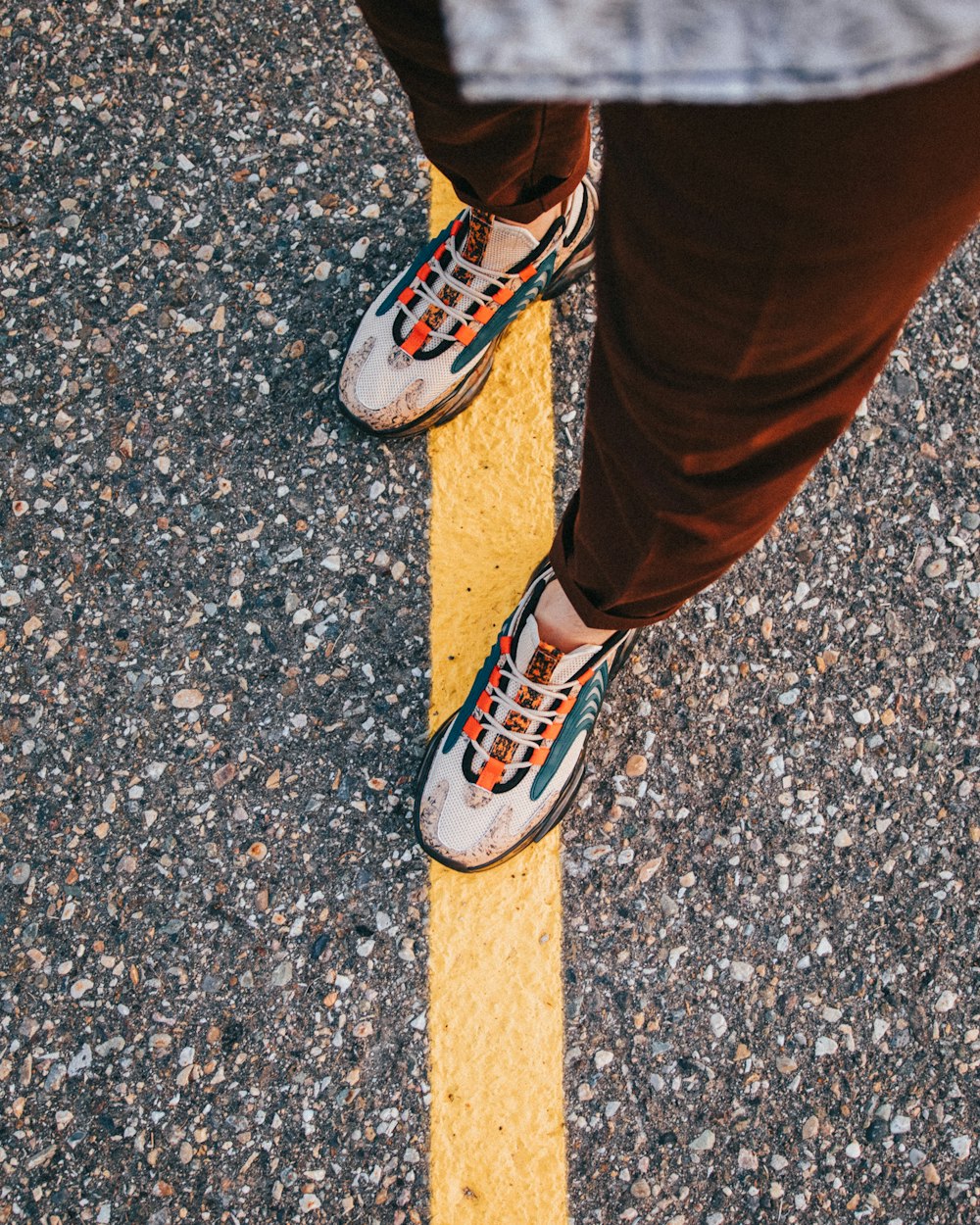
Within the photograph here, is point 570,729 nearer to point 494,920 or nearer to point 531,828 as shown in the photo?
point 531,828

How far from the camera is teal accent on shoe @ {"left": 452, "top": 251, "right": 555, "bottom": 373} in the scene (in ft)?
5.18

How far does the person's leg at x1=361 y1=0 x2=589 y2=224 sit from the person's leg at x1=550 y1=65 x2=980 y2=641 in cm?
38

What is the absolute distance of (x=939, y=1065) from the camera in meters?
1.39

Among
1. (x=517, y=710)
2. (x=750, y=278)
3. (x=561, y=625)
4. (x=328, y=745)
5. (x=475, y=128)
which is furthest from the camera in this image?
(x=328, y=745)

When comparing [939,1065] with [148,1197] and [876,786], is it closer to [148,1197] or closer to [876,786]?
[876,786]

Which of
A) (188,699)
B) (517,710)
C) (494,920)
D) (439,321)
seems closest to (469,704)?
(517,710)

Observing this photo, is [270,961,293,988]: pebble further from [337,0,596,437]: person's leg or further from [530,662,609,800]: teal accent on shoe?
[337,0,596,437]: person's leg

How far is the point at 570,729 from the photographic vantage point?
1.43 metres

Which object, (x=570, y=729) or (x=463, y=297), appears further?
(x=463, y=297)

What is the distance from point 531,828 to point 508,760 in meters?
0.12

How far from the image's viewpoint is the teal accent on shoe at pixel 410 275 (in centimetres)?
160

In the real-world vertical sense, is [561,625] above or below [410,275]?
below

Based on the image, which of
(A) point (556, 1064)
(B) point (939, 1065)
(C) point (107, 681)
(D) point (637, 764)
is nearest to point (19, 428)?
(C) point (107, 681)

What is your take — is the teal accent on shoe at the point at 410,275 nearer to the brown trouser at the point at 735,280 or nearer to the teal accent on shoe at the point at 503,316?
the teal accent on shoe at the point at 503,316
